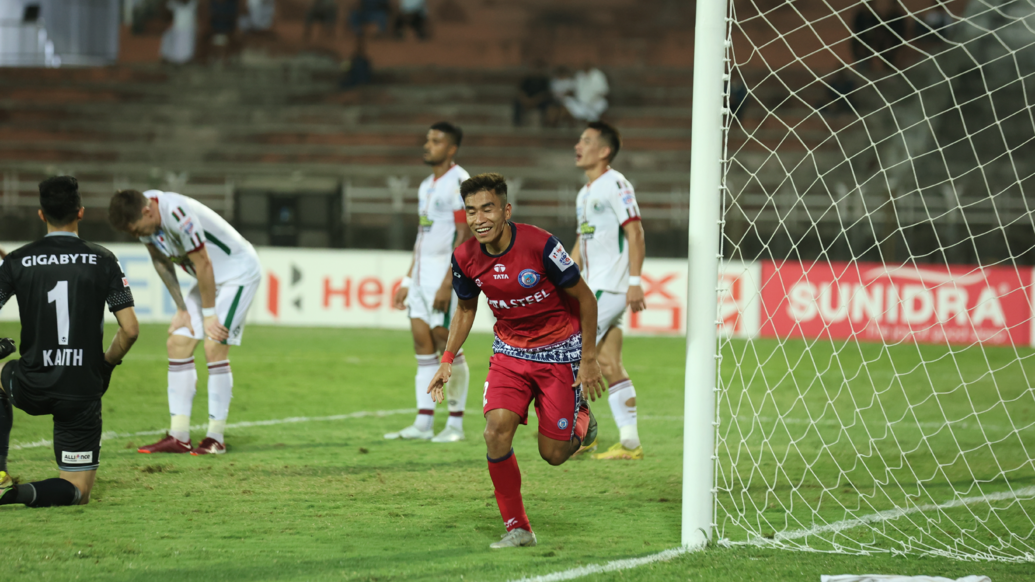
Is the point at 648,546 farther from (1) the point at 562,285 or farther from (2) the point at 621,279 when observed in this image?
(2) the point at 621,279

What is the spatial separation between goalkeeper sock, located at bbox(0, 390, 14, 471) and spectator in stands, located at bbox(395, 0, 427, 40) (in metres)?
20.8

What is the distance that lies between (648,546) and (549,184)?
15.1 m

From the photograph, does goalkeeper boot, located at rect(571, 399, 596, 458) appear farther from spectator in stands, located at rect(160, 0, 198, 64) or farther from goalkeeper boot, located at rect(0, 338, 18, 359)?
spectator in stands, located at rect(160, 0, 198, 64)

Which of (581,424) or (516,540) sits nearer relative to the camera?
(516,540)

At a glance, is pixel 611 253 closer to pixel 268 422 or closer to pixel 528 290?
pixel 528 290

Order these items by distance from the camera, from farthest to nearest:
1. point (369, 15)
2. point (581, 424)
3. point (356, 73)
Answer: point (369, 15)
point (356, 73)
point (581, 424)

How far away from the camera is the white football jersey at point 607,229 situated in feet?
20.7

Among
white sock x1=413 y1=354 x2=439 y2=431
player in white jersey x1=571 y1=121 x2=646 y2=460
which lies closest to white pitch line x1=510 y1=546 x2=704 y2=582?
player in white jersey x1=571 y1=121 x2=646 y2=460

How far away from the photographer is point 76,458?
185 inches

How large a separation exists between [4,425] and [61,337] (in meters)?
0.59

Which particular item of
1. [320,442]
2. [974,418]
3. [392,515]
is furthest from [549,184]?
[392,515]

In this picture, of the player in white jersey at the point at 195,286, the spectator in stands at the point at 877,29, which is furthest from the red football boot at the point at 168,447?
the spectator in stands at the point at 877,29

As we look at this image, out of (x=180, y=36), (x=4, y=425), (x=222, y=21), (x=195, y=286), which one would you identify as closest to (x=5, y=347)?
(x=4, y=425)

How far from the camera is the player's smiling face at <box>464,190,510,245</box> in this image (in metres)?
4.13
